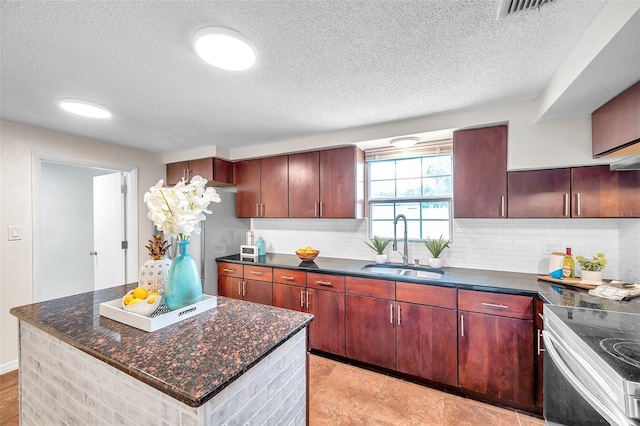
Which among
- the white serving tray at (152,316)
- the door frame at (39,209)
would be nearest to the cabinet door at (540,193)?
the white serving tray at (152,316)

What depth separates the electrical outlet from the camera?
2275 millimetres

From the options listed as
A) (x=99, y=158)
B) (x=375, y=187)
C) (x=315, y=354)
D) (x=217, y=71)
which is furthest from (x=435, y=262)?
(x=99, y=158)

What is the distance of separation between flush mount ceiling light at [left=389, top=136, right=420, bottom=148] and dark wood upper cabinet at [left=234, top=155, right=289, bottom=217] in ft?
4.39

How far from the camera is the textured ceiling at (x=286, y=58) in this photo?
117cm

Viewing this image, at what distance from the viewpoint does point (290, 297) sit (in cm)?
279

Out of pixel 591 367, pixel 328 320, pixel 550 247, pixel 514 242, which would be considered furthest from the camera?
pixel 328 320

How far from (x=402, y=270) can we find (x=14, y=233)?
150 inches

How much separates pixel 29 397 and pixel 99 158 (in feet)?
8.51

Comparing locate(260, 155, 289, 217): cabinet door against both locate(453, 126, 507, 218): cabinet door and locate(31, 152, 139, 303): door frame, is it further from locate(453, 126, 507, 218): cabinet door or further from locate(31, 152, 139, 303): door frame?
locate(453, 126, 507, 218): cabinet door

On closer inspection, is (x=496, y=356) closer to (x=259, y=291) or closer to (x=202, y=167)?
(x=259, y=291)

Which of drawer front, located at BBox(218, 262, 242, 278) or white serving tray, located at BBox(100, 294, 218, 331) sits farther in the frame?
drawer front, located at BBox(218, 262, 242, 278)

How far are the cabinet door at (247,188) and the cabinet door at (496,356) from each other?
2.64 meters

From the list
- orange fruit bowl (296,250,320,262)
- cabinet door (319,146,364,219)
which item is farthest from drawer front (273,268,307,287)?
cabinet door (319,146,364,219)

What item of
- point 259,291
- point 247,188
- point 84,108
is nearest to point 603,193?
point 259,291
